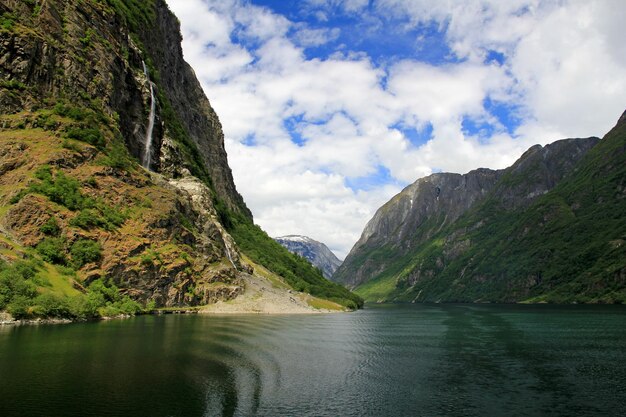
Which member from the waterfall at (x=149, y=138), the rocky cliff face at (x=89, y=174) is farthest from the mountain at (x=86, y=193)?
the waterfall at (x=149, y=138)

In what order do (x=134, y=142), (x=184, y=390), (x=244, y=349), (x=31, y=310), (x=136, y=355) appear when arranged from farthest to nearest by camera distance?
(x=134, y=142) < (x=31, y=310) < (x=244, y=349) < (x=136, y=355) < (x=184, y=390)

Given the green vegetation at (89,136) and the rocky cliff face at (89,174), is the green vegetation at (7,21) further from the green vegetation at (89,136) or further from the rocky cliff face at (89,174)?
the green vegetation at (89,136)

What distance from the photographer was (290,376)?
4475cm

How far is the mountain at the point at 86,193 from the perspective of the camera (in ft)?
327

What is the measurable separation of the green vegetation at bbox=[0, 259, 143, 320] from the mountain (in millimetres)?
241

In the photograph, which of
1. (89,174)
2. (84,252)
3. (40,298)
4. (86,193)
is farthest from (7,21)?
(40,298)

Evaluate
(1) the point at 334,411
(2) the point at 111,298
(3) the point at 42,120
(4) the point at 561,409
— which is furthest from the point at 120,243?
(4) the point at 561,409

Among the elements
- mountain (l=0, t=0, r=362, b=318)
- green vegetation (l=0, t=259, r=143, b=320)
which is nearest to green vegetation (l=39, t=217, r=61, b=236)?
mountain (l=0, t=0, r=362, b=318)

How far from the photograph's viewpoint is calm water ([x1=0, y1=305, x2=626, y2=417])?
33531 millimetres

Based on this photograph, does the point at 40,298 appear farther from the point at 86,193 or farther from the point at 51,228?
the point at 86,193

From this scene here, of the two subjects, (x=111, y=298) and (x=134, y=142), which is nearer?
(x=111, y=298)

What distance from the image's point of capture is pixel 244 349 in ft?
199

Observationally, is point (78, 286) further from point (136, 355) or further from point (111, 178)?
point (136, 355)

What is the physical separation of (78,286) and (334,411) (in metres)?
82.2
